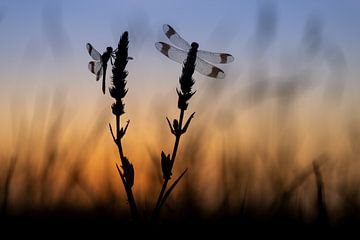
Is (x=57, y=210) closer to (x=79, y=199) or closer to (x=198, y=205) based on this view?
(x=79, y=199)

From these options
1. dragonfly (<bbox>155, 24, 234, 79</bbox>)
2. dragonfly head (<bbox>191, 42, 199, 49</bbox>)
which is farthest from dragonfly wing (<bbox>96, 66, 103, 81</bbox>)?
dragonfly head (<bbox>191, 42, 199, 49</bbox>)

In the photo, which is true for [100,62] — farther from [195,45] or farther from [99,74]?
[195,45]

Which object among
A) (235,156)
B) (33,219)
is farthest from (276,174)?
(33,219)

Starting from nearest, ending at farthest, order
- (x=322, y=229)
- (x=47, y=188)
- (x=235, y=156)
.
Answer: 1. (x=322, y=229)
2. (x=47, y=188)
3. (x=235, y=156)

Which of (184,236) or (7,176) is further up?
(7,176)

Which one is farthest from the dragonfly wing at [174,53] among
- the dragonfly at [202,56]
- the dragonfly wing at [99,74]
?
the dragonfly wing at [99,74]

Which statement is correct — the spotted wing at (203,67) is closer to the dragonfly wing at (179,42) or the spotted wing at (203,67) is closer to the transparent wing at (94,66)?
the dragonfly wing at (179,42)

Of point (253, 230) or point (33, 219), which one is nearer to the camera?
point (253, 230)

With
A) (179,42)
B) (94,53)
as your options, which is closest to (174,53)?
(179,42)
